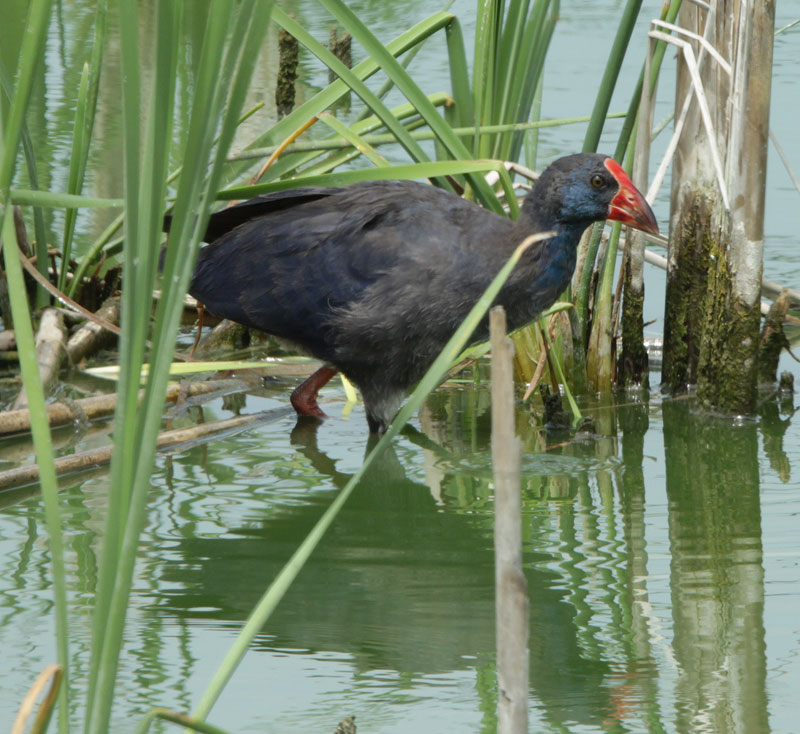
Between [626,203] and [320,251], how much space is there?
92cm

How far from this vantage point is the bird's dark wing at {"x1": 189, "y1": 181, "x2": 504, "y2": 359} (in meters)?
3.69

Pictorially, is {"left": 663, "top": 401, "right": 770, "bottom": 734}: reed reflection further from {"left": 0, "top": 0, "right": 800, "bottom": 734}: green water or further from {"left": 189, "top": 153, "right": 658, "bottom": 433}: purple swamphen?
{"left": 189, "top": 153, "right": 658, "bottom": 433}: purple swamphen

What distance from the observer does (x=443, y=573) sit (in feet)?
9.81

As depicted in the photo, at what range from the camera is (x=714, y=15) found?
3.79 meters

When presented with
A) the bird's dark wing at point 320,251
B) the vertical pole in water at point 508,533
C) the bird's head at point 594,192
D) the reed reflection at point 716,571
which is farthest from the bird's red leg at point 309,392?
the vertical pole in water at point 508,533

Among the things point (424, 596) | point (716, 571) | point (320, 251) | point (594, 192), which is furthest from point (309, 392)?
point (716, 571)

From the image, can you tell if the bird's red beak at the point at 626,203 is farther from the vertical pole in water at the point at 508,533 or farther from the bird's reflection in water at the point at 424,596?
the vertical pole in water at the point at 508,533

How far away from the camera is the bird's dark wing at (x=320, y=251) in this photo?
369 centimetres

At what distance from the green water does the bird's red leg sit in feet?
0.25

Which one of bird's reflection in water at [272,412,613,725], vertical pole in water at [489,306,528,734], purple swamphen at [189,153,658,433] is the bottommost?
bird's reflection in water at [272,412,613,725]

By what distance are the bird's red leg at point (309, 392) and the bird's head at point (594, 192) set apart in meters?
0.99

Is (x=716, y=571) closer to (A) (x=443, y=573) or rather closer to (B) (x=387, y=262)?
(A) (x=443, y=573)

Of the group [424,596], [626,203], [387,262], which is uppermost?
[626,203]

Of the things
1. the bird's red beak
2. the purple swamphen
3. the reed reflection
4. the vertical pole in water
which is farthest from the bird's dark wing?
the vertical pole in water
